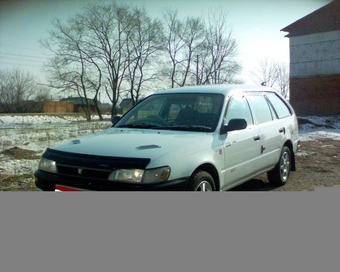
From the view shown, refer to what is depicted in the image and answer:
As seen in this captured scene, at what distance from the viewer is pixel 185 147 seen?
3.56 metres

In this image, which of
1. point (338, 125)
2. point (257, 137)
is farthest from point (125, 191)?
point (338, 125)

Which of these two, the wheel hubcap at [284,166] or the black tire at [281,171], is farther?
the wheel hubcap at [284,166]

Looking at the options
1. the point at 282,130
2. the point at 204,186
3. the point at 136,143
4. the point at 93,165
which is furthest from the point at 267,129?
the point at 93,165

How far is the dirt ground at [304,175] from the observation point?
5660mm

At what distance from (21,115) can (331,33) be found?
1885 centimetres

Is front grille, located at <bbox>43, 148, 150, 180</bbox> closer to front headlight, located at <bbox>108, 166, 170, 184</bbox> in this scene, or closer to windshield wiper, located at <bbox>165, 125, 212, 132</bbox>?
front headlight, located at <bbox>108, 166, 170, 184</bbox>

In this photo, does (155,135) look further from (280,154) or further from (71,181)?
(280,154)

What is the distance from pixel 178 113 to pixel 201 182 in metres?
1.34

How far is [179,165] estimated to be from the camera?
337cm

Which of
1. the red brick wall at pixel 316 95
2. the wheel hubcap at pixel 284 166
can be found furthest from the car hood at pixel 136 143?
the red brick wall at pixel 316 95

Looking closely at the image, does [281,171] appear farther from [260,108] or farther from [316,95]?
[316,95]

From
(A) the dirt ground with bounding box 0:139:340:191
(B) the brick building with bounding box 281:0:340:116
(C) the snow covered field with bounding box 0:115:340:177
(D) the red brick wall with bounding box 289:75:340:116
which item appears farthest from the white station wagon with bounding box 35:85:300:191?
(D) the red brick wall with bounding box 289:75:340:116

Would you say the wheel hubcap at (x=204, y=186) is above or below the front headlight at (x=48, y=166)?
below

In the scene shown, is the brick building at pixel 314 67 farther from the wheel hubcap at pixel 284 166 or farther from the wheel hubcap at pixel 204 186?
the wheel hubcap at pixel 204 186
